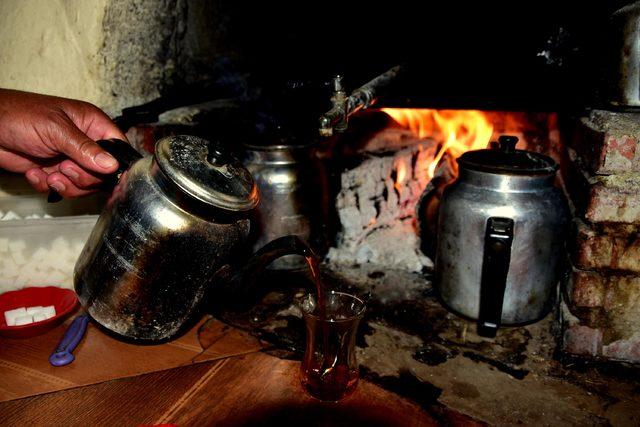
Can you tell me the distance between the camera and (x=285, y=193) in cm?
191

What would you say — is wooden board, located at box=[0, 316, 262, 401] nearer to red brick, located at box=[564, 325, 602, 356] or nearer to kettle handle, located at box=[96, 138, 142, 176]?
kettle handle, located at box=[96, 138, 142, 176]

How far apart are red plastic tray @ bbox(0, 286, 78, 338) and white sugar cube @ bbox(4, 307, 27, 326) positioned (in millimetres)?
17

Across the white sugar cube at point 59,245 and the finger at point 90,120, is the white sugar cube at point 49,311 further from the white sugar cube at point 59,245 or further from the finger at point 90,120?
the finger at point 90,120

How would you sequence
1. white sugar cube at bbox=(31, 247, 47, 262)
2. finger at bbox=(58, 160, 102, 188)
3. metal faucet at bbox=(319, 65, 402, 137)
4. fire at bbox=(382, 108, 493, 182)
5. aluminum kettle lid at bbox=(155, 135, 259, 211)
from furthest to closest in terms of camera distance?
fire at bbox=(382, 108, 493, 182) < white sugar cube at bbox=(31, 247, 47, 262) < finger at bbox=(58, 160, 102, 188) < metal faucet at bbox=(319, 65, 402, 137) < aluminum kettle lid at bbox=(155, 135, 259, 211)

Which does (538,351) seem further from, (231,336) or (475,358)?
(231,336)

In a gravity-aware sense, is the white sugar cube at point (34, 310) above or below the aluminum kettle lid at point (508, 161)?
below

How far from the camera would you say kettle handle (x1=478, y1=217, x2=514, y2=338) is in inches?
54.2

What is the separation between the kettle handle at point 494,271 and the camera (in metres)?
1.38

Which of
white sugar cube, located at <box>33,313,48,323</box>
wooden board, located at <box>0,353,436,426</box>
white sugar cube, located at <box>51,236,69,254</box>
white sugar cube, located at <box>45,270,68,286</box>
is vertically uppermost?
white sugar cube, located at <box>51,236,69,254</box>

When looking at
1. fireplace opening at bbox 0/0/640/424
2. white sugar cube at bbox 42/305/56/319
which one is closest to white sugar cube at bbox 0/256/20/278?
fireplace opening at bbox 0/0/640/424

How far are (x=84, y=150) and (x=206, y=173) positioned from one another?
1.36 feet

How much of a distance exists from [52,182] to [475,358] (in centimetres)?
157

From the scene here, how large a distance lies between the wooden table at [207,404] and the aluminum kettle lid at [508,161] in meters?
0.75

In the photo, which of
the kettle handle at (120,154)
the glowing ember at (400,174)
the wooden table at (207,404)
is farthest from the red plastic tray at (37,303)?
the glowing ember at (400,174)
